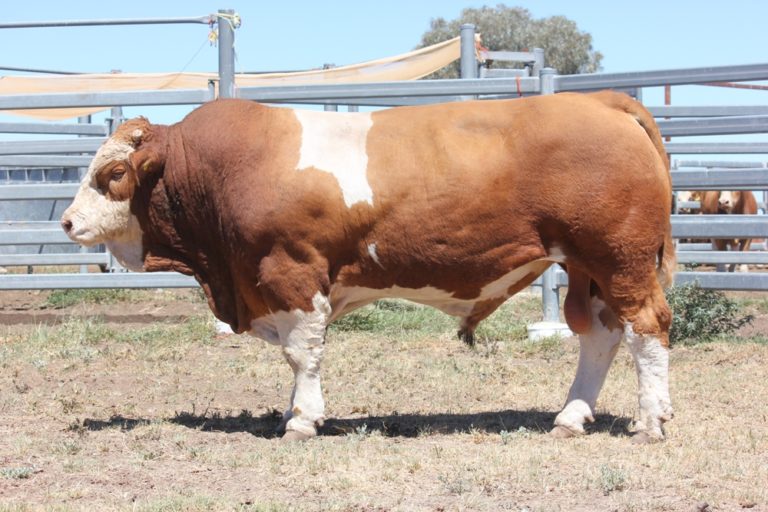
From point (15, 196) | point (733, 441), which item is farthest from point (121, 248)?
point (15, 196)

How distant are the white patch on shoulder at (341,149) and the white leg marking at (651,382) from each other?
1601 mm

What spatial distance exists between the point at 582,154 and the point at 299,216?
59.8 inches

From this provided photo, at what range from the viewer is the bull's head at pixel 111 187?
6246mm

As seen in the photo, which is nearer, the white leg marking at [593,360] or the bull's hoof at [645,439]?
the bull's hoof at [645,439]

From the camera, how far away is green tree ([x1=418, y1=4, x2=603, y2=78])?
4484 cm

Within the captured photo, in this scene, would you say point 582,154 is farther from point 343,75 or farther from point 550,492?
point 343,75

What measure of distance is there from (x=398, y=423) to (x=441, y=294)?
839 mm

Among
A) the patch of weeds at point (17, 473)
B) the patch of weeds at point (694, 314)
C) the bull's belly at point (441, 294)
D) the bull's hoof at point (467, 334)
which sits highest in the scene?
the bull's belly at point (441, 294)

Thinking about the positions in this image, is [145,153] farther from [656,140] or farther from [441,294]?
[656,140]

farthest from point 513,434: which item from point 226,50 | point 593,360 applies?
point 226,50

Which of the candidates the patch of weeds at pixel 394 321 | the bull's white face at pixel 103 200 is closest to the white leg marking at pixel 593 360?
the bull's white face at pixel 103 200

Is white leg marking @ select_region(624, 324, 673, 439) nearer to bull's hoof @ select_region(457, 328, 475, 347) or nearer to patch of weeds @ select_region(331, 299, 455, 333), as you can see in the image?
bull's hoof @ select_region(457, 328, 475, 347)

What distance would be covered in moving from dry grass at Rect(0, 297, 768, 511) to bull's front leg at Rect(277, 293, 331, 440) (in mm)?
159

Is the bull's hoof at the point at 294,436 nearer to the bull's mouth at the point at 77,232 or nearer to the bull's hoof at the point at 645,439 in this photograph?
the bull's mouth at the point at 77,232
